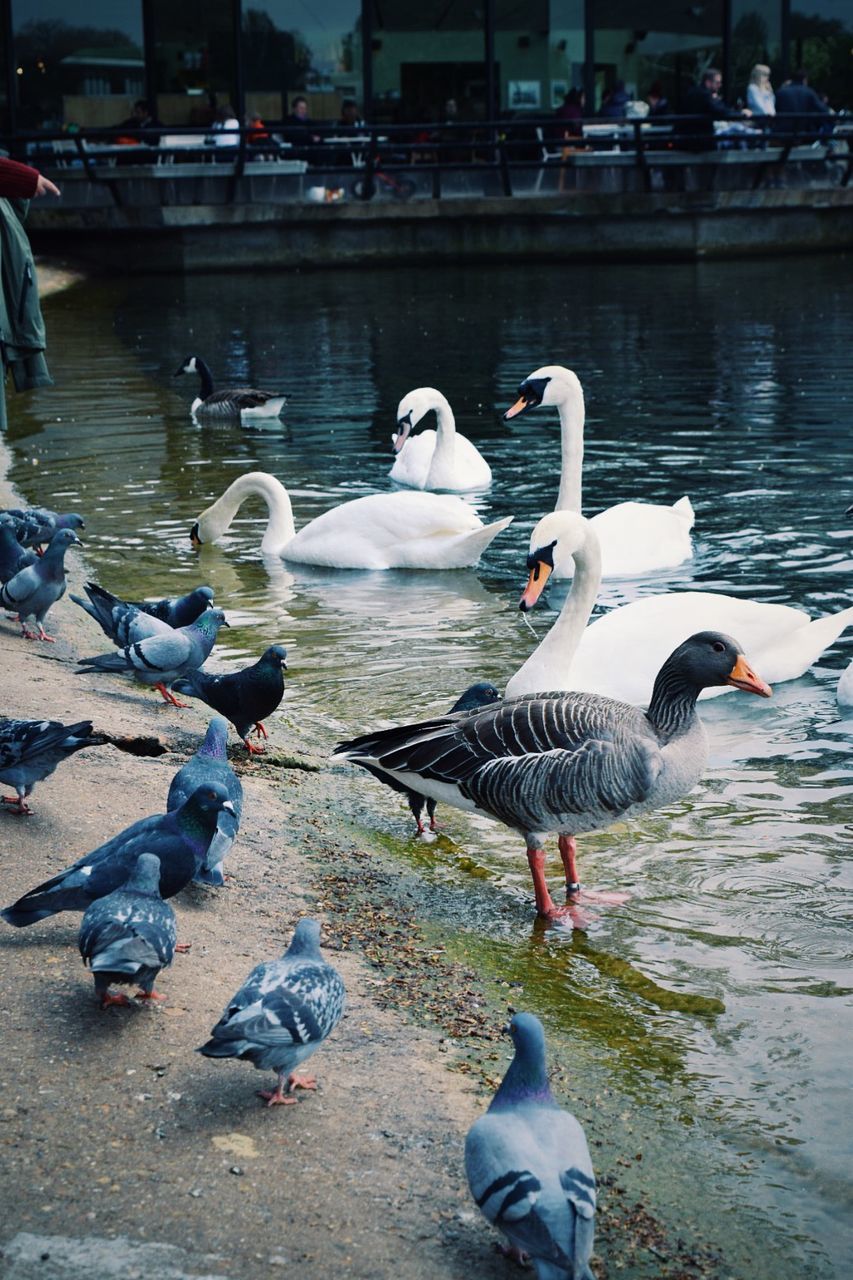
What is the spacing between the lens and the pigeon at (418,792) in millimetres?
5865

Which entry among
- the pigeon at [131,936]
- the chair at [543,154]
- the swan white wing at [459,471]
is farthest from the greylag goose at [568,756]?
the chair at [543,154]

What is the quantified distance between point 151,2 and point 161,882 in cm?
3125

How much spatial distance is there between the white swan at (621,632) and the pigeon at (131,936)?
295 centimetres

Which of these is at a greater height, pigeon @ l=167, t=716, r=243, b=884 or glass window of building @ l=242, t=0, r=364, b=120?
glass window of building @ l=242, t=0, r=364, b=120

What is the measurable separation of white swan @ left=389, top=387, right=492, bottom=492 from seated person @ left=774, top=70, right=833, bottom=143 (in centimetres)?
1979

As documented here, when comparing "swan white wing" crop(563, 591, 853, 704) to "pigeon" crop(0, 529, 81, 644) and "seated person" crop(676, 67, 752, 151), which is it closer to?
"pigeon" crop(0, 529, 81, 644)

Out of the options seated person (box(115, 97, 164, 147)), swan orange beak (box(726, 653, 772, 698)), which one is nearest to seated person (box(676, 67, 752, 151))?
seated person (box(115, 97, 164, 147))

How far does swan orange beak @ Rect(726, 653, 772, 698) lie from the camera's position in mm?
5617

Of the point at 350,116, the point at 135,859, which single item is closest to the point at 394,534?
the point at 135,859

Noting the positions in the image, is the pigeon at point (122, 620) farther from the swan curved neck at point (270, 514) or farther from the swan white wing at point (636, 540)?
the swan curved neck at point (270, 514)

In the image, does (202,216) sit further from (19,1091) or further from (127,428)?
(19,1091)

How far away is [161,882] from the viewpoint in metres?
4.55

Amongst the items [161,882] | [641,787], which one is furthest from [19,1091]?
[641,787]

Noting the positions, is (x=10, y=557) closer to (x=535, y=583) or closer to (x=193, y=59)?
(x=535, y=583)
